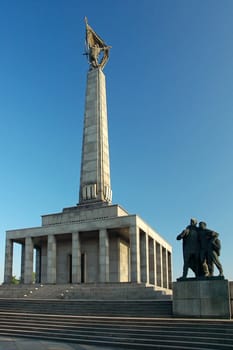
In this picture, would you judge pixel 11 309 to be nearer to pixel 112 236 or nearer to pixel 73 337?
pixel 73 337

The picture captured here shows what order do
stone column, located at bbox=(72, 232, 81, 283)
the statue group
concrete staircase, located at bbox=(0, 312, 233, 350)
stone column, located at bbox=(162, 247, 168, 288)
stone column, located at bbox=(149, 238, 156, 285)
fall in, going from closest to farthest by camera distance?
concrete staircase, located at bbox=(0, 312, 233, 350) < the statue group < stone column, located at bbox=(72, 232, 81, 283) < stone column, located at bbox=(149, 238, 156, 285) < stone column, located at bbox=(162, 247, 168, 288)

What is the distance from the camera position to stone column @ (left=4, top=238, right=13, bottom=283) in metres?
32.9

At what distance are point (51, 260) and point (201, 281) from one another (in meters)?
18.3

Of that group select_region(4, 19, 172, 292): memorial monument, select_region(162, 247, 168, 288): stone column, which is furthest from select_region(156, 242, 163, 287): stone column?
select_region(162, 247, 168, 288): stone column

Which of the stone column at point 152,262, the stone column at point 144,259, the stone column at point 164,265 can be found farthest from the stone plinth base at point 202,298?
the stone column at point 164,265

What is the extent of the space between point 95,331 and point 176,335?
128 inches

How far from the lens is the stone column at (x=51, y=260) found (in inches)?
1224

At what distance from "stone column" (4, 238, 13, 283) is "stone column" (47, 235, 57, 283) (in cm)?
417

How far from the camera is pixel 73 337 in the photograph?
1443 cm

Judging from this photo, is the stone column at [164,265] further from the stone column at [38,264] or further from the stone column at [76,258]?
the stone column at [38,264]

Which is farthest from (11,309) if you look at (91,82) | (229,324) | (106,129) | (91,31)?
(91,31)

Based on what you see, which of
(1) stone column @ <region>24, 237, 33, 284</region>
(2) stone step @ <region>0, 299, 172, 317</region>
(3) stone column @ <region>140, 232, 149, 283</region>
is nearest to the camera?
(2) stone step @ <region>0, 299, 172, 317</region>

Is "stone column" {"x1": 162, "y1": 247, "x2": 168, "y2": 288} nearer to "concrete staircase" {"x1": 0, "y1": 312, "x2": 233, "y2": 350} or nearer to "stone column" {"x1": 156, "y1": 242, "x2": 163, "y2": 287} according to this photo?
"stone column" {"x1": 156, "y1": 242, "x2": 163, "y2": 287}

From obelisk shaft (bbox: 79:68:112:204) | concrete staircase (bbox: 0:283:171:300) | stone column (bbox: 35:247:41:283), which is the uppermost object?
obelisk shaft (bbox: 79:68:112:204)
